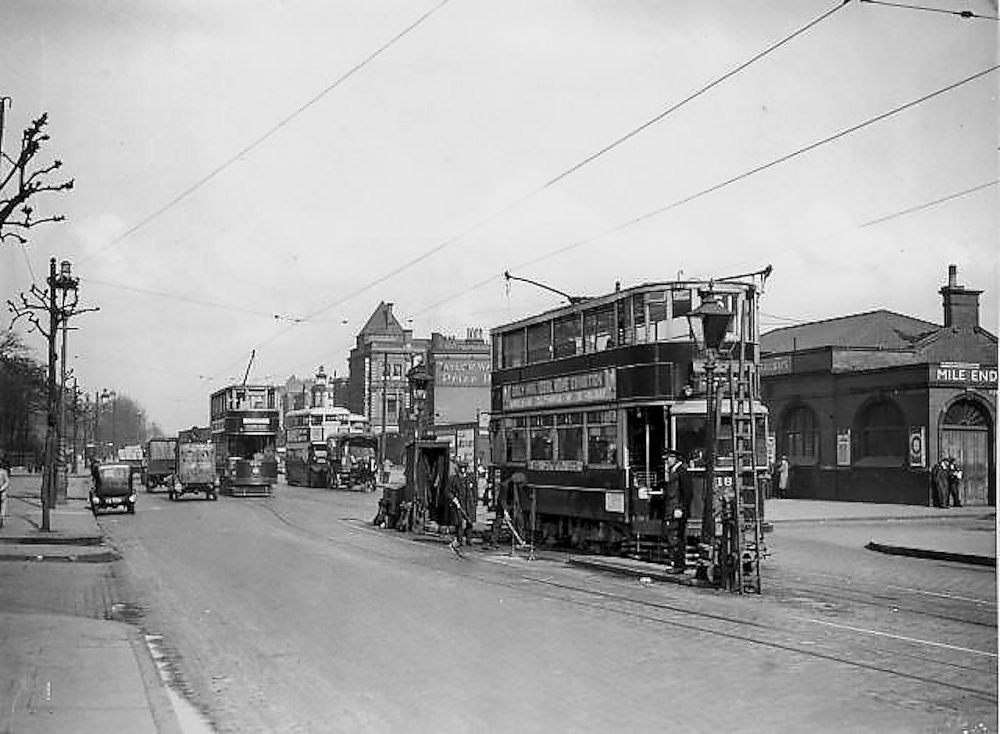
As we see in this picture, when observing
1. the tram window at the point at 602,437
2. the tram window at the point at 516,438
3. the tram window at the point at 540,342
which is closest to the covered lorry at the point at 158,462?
the tram window at the point at 516,438

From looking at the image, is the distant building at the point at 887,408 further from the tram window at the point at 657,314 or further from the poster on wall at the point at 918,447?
the tram window at the point at 657,314

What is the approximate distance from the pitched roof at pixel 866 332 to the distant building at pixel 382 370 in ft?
83.3

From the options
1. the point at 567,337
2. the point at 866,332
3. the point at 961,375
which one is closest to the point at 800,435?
the point at 866,332

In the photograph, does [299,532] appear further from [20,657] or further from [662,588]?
[20,657]

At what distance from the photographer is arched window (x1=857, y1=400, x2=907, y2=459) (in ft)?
103

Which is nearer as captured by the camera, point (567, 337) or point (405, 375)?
point (567, 337)

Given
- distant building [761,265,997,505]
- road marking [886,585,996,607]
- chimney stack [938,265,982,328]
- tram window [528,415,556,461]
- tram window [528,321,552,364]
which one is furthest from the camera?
distant building [761,265,997,505]

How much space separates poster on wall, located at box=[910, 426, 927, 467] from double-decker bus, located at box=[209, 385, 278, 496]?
21.6 m

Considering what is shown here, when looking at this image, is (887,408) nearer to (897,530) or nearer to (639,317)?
(897,530)

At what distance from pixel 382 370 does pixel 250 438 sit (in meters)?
28.4

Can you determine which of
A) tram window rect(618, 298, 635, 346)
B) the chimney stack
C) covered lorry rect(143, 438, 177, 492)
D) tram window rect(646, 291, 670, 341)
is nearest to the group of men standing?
the chimney stack

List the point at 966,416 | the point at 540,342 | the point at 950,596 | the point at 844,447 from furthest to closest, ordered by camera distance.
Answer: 1. the point at 844,447
2. the point at 966,416
3. the point at 540,342
4. the point at 950,596

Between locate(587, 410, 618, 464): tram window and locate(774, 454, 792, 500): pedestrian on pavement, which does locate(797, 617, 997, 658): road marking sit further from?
locate(774, 454, 792, 500): pedestrian on pavement

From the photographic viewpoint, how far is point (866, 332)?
122ft
